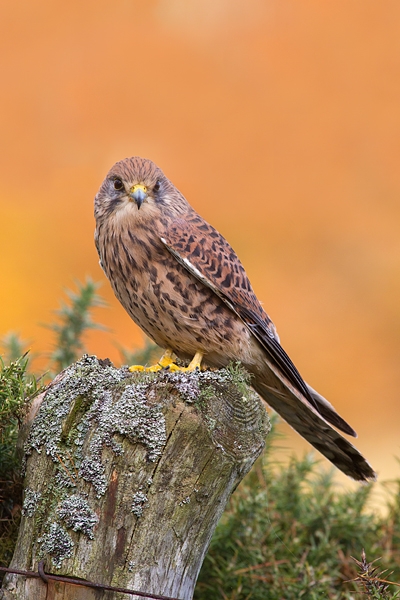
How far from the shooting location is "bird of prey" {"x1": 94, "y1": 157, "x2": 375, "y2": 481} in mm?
3027

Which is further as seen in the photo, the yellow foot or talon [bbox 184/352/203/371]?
talon [bbox 184/352/203/371]

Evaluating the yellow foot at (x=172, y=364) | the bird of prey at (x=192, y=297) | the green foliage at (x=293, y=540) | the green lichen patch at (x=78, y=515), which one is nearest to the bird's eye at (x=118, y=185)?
the bird of prey at (x=192, y=297)

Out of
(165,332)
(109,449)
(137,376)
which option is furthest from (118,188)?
(109,449)

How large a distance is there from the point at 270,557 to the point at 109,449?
1.54 metres

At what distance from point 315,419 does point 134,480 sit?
4.13 ft

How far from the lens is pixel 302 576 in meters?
3.22

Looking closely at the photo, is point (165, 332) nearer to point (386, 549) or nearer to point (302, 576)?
point (302, 576)

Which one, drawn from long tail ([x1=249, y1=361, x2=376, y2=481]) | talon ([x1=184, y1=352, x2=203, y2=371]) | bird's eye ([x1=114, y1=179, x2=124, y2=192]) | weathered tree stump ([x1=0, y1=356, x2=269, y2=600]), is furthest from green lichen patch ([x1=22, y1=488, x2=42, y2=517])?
bird's eye ([x1=114, y1=179, x2=124, y2=192])

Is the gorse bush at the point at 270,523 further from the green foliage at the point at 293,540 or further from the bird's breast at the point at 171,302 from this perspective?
the bird's breast at the point at 171,302

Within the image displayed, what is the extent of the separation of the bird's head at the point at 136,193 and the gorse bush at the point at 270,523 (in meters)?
0.61

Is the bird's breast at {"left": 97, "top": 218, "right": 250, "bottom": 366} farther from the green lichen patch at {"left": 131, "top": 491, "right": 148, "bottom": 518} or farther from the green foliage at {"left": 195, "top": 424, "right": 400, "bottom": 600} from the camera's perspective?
the green lichen patch at {"left": 131, "top": 491, "right": 148, "bottom": 518}

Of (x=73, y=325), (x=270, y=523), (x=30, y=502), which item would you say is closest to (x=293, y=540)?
(x=270, y=523)

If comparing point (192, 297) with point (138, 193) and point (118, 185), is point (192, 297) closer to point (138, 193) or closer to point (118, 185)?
point (138, 193)

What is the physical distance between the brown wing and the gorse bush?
0.64 meters
